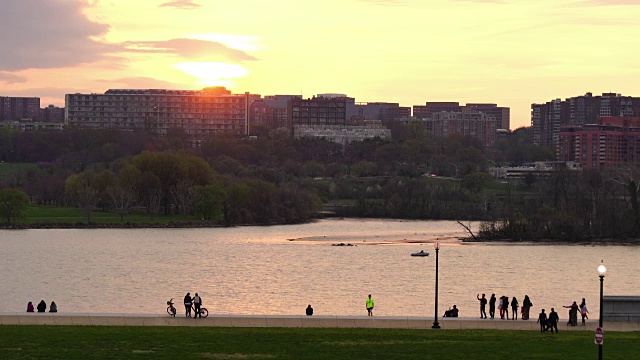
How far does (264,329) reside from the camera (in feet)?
133

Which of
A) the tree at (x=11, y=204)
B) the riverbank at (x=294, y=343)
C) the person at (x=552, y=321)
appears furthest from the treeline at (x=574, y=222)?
the riverbank at (x=294, y=343)

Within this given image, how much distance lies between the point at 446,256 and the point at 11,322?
55.2m

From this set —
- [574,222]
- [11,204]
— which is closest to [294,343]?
[574,222]

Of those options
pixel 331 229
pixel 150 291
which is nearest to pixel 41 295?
pixel 150 291

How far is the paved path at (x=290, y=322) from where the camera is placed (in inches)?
1646

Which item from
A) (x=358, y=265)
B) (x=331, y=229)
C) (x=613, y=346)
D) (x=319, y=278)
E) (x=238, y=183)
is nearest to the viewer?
(x=613, y=346)

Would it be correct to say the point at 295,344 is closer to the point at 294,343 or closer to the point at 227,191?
the point at 294,343

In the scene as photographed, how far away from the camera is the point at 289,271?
261 ft

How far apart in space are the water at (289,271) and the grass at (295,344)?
15.7 m

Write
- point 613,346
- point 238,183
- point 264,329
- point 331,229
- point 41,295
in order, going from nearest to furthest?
point 613,346
point 264,329
point 41,295
point 331,229
point 238,183

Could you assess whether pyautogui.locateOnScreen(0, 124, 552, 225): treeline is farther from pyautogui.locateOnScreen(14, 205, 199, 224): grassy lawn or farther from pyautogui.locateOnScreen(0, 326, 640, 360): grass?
pyautogui.locateOnScreen(0, 326, 640, 360): grass

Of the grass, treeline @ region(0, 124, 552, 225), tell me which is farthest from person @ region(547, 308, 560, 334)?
treeline @ region(0, 124, 552, 225)

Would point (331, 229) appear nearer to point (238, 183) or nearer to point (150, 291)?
point (238, 183)

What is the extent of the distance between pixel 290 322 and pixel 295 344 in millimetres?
5351
